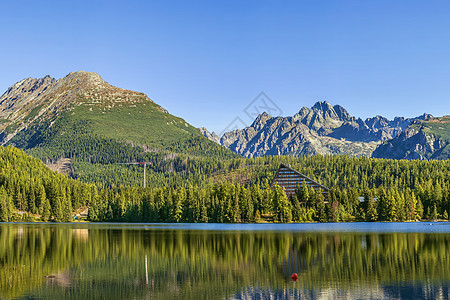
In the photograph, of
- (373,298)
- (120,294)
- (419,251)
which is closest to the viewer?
(373,298)

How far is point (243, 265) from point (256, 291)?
18974mm

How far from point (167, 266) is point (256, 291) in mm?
21570

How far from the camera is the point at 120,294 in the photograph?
47938 mm

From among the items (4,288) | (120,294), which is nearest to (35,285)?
(4,288)

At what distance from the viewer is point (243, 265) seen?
67562 mm

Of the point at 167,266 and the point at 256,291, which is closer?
the point at 256,291

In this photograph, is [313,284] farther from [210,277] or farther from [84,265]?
[84,265]

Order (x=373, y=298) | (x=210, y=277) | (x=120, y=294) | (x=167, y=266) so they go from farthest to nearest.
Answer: (x=167, y=266), (x=210, y=277), (x=120, y=294), (x=373, y=298)

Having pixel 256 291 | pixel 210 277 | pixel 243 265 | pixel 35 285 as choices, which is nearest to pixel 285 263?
pixel 243 265

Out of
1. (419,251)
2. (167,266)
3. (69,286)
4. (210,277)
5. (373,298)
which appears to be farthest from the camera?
(419,251)

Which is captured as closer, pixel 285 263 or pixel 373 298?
pixel 373 298

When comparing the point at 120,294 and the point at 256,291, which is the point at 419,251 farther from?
the point at 120,294

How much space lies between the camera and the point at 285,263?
69.0m

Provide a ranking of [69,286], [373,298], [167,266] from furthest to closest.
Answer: [167,266] < [69,286] < [373,298]
